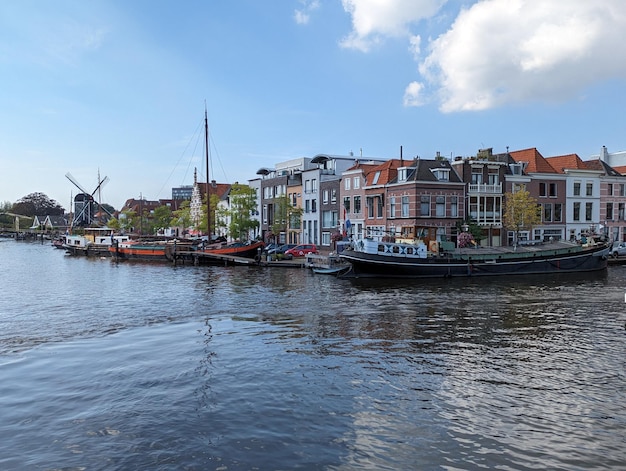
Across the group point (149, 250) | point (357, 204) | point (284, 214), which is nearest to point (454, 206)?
point (357, 204)

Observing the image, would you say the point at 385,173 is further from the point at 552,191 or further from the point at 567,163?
the point at 567,163

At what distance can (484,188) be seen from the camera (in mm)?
56438

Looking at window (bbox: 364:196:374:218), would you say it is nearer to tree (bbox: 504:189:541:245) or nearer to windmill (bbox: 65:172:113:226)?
tree (bbox: 504:189:541:245)

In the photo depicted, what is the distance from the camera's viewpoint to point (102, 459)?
10.1 meters

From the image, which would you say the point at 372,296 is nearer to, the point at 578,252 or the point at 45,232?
the point at 578,252

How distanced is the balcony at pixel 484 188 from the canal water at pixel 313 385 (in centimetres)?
2795

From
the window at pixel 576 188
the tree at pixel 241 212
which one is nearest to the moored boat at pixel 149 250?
the tree at pixel 241 212

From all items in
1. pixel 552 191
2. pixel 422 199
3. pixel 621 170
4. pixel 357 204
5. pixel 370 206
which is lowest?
pixel 370 206

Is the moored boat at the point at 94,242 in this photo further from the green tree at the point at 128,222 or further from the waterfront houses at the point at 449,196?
the green tree at the point at 128,222

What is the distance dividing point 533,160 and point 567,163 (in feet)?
15.1

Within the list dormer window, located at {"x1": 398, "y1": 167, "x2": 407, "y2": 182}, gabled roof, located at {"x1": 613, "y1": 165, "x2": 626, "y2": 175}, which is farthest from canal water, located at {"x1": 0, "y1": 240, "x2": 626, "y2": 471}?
gabled roof, located at {"x1": 613, "y1": 165, "x2": 626, "y2": 175}

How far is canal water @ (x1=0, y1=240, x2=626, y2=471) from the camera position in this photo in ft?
34.4

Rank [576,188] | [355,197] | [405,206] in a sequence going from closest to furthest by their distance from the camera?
1. [405,206]
2. [355,197]
3. [576,188]

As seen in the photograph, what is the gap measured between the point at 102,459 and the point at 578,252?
145ft
